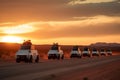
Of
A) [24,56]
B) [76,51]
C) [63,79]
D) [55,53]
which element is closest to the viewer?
[63,79]

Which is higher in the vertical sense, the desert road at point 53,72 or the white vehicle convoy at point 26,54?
the white vehicle convoy at point 26,54

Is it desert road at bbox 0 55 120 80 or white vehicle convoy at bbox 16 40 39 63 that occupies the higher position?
white vehicle convoy at bbox 16 40 39 63

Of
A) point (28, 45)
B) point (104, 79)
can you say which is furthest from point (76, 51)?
point (104, 79)

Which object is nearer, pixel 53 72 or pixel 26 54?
pixel 53 72

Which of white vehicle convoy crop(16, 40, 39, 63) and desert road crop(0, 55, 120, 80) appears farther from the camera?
white vehicle convoy crop(16, 40, 39, 63)

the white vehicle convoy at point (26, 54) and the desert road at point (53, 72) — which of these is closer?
the desert road at point (53, 72)

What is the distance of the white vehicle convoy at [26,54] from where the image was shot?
1697 inches

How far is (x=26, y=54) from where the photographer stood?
142 ft

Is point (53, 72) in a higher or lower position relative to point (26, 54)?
lower

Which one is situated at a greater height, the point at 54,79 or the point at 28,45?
the point at 28,45

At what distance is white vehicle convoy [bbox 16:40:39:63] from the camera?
43.1 metres

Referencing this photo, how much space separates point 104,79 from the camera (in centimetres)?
2412

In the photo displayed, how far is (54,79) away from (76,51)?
47.9 metres

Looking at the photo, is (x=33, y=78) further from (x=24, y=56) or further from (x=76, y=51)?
(x=76, y=51)
